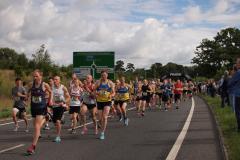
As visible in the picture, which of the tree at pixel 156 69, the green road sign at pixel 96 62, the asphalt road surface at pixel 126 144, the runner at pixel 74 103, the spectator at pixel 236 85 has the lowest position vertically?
the asphalt road surface at pixel 126 144

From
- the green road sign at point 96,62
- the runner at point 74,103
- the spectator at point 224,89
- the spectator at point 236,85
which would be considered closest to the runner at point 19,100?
the runner at point 74,103

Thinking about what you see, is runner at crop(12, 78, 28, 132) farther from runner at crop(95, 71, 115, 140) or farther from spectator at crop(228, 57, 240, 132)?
spectator at crop(228, 57, 240, 132)

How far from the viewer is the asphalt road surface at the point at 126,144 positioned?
10.5 metres

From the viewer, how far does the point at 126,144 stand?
12.5 m

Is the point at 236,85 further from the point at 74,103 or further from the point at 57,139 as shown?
the point at 74,103

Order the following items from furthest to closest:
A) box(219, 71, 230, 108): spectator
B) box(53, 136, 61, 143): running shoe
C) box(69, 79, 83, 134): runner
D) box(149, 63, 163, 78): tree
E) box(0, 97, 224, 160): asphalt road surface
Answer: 1. box(149, 63, 163, 78): tree
2. box(219, 71, 230, 108): spectator
3. box(69, 79, 83, 134): runner
4. box(53, 136, 61, 143): running shoe
5. box(0, 97, 224, 160): asphalt road surface

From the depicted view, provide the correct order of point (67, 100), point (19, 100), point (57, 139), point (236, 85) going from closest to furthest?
point (236, 85)
point (57, 139)
point (67, 100)
point (19, 100)

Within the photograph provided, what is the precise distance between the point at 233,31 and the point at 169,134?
4217 inches

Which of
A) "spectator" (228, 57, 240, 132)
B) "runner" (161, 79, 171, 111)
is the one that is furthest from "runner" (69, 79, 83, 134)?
"runner" (161, 79, 171, 111)

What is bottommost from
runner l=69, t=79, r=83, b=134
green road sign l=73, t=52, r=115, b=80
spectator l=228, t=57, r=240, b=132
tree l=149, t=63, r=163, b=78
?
runner l=69, t=79, r=83, b=134

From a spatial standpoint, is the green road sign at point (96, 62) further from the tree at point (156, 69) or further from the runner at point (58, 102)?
the tree at point (156, 69)

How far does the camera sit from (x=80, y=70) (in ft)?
109

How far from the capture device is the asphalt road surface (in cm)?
1054

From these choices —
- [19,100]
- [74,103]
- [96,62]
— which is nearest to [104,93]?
[74,103]
